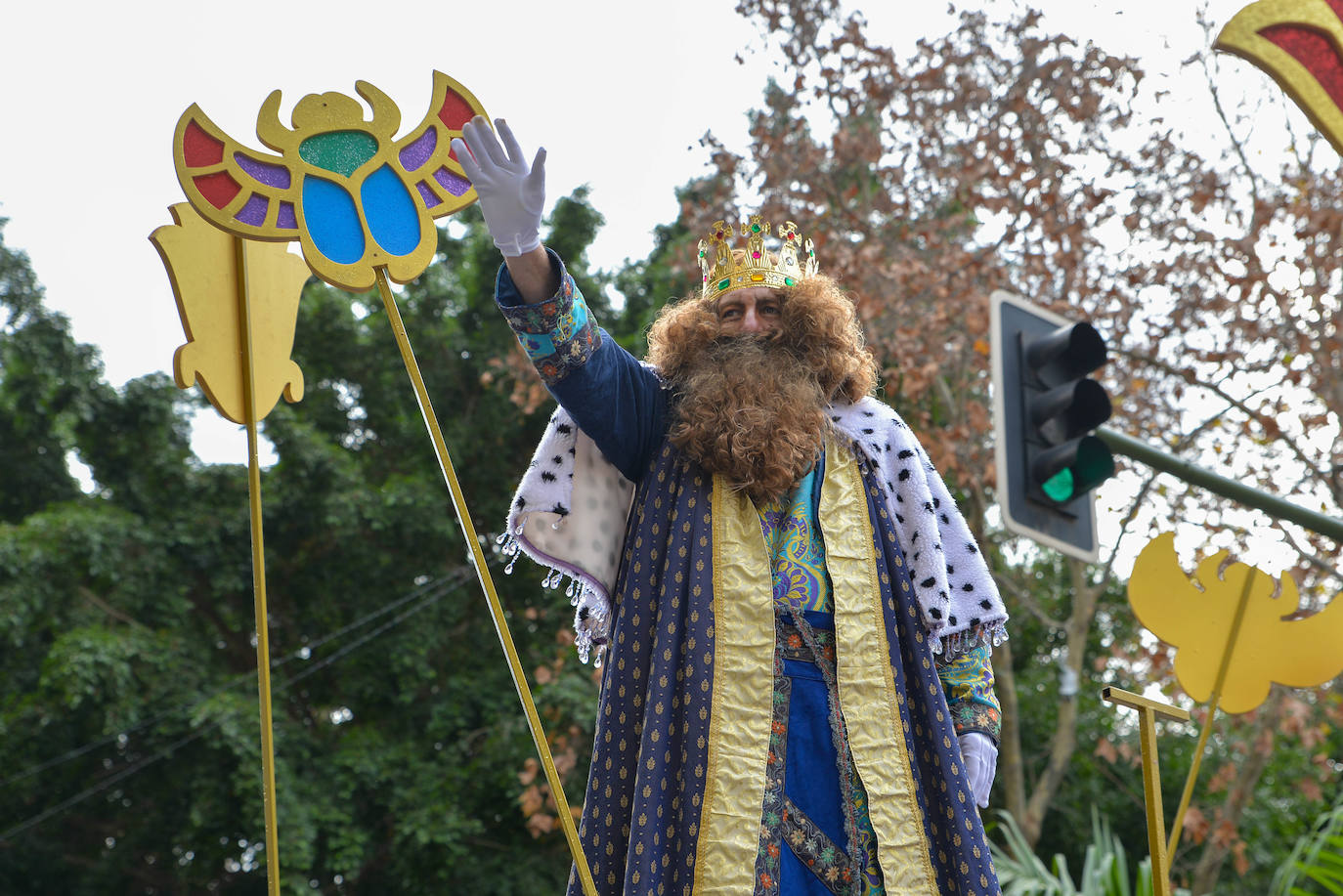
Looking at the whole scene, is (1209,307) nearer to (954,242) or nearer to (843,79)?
(954,242)

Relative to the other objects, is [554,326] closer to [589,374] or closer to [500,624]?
[589,374]

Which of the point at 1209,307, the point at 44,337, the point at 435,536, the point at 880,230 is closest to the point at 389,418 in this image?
the point at 435,536

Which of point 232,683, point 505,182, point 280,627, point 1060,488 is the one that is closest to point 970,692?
point 1060,488

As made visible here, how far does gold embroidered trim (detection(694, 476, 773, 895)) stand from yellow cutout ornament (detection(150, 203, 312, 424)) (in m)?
0.98

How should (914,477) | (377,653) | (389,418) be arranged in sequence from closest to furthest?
1. (914,477)
2. (377,653)
3. (389,418)

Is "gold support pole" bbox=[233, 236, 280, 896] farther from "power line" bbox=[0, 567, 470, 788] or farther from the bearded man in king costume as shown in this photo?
"power line" bbox=[0, 567, 470, 788]

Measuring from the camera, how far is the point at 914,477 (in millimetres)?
2910

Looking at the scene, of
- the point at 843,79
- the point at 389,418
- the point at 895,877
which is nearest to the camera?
the point at 895,877

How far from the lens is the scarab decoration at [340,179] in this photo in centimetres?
247

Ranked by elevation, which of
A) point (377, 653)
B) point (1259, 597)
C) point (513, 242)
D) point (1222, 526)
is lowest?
point (1259, 597)

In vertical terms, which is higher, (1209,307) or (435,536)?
(435,536)

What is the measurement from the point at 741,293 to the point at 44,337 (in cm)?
958

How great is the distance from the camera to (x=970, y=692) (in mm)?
2816

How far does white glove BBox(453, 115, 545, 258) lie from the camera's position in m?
2.46
